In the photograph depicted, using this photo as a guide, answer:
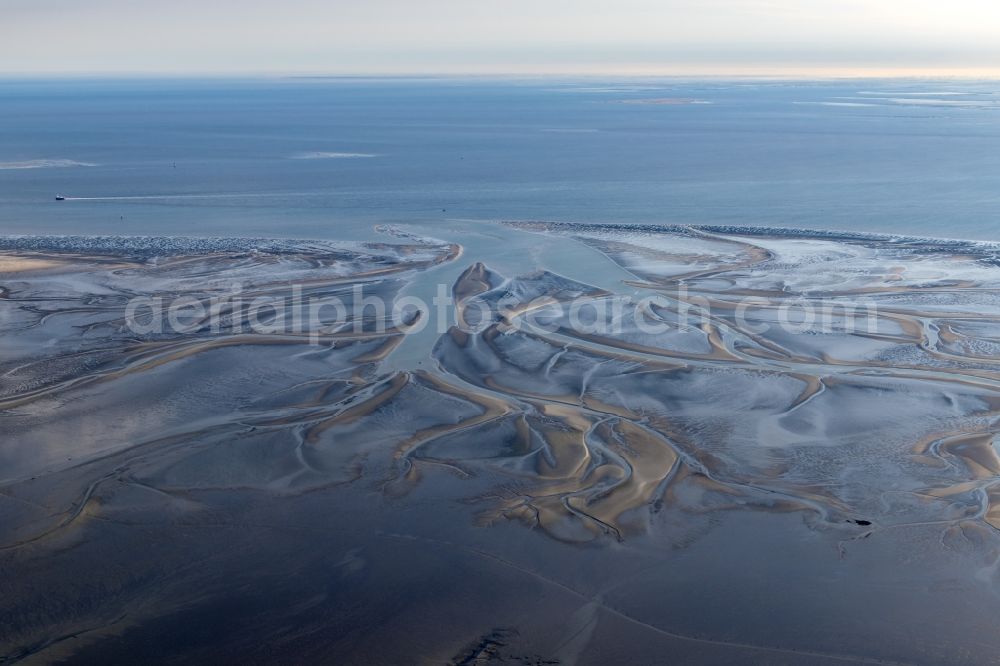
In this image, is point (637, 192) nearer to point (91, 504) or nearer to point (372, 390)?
point (372, 390)

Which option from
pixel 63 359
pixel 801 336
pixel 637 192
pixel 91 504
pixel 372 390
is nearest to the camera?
pixel 91 504

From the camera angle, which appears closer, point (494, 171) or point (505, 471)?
point (505, 471)

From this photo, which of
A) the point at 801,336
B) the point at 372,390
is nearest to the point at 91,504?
the point at 372,390

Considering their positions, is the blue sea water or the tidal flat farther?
the blue sea water

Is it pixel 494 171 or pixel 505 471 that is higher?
pixel 494 171
